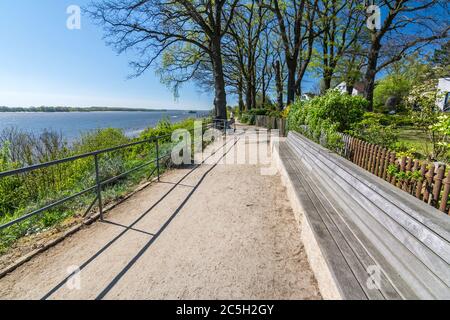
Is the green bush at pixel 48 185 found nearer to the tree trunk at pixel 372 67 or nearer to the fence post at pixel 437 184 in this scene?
the fence post at pixel 437 184

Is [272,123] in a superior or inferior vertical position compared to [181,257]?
superior

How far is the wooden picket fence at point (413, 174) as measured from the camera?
276 centimetres

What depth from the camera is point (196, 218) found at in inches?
156

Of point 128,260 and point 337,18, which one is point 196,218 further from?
point 337,18

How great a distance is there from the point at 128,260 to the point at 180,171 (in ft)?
14.5

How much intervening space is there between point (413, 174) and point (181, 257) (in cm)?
339

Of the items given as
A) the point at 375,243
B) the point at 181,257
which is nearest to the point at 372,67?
the point at 375,243

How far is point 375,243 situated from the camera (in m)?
2.26

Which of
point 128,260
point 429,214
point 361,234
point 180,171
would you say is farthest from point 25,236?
point 429,214

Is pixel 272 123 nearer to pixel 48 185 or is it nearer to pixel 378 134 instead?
pixel 378 134

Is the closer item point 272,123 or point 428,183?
point 428,183

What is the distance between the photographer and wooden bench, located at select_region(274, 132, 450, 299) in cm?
164

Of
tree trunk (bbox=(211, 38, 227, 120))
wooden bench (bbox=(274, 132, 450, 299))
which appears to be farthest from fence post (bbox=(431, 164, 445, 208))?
tree trunk (bbox=(211, 38, 227, 120))

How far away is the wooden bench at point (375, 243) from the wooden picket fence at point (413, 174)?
0.71 metres
